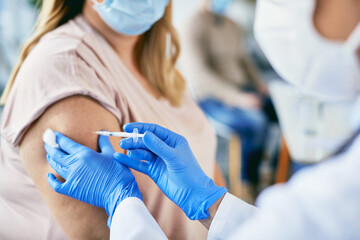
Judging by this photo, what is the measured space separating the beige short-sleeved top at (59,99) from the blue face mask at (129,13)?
0.18 ft

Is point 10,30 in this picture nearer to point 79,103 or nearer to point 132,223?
point 79,103

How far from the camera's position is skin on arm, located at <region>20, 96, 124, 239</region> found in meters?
0.74

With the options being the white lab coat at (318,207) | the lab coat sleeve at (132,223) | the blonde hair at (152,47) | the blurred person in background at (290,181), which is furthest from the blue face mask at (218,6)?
the white lab coat at (318,207)

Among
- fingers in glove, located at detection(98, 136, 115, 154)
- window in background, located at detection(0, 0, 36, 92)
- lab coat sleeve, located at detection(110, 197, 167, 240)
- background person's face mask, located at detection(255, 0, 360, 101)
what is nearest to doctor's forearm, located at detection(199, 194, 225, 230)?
lab coat sleeve, located at detection(110, 197, 167, 240)

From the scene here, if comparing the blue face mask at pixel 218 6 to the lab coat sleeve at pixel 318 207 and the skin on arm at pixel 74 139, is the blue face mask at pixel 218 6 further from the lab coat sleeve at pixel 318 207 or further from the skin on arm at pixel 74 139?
the lab coat sleeve at pixel 318 207

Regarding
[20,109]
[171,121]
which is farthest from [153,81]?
[20,109]

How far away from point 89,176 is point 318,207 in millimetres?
438

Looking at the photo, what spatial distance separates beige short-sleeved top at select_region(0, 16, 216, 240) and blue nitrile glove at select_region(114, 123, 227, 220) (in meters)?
0.08

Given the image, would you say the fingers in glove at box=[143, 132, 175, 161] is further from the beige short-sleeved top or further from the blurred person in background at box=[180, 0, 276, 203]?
the blurred person in background at box=[180, 0, 276, 203]

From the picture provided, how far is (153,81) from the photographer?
99cm

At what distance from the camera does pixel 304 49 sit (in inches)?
42.0

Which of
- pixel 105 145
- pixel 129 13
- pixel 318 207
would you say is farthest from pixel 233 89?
pixel 318 207

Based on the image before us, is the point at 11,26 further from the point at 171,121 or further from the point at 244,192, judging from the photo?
the point at 244,192

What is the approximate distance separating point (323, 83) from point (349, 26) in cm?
25
